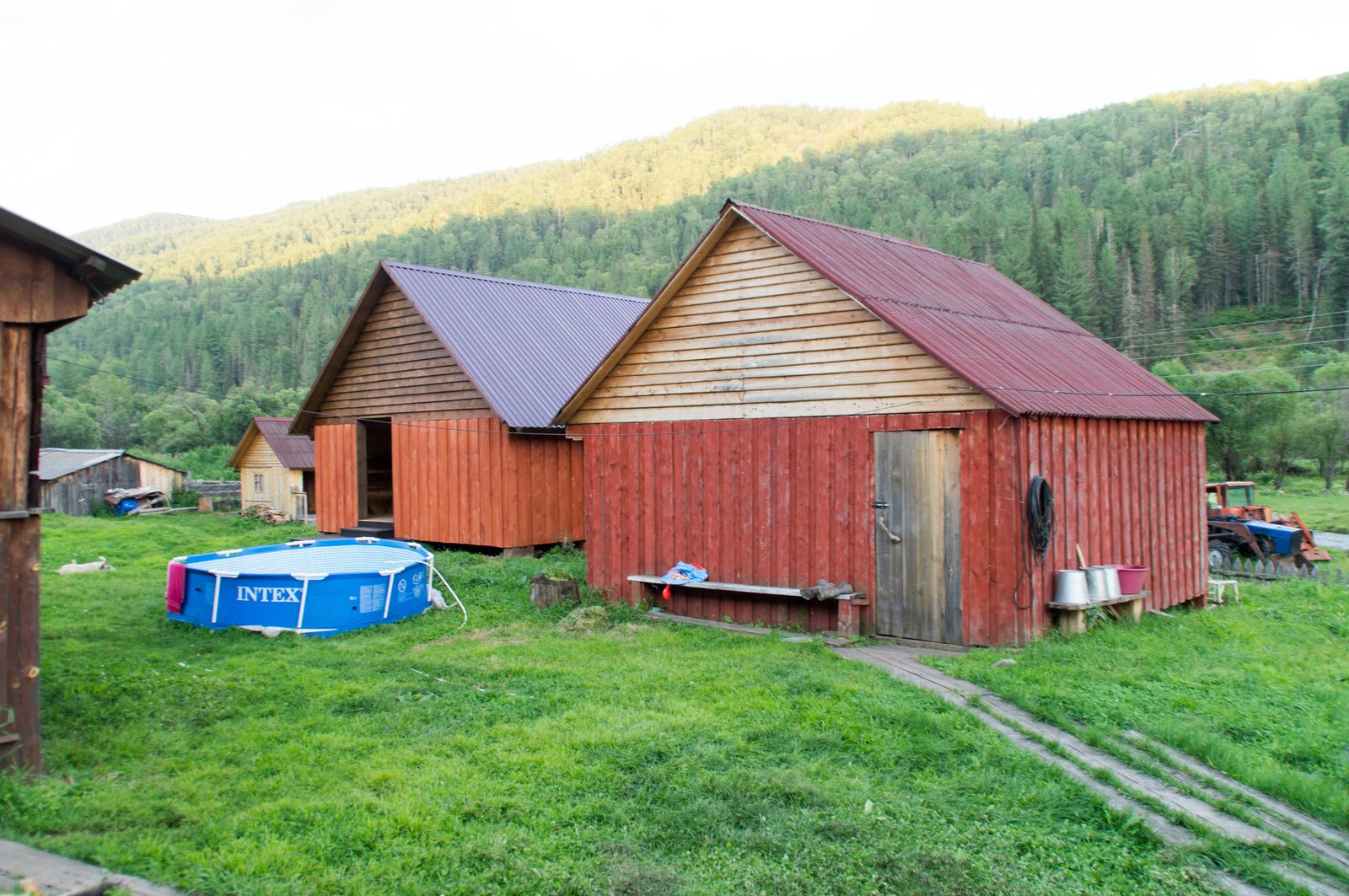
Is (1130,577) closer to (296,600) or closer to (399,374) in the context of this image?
(296,600)

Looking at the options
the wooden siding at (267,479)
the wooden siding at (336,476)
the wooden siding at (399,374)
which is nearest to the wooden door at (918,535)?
the wooden siding at (399,374)

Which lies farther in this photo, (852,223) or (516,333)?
(852,223)

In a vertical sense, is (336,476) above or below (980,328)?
below

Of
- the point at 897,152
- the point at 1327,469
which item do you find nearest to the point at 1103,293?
the point at 1327,469

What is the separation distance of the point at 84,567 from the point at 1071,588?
1727cm

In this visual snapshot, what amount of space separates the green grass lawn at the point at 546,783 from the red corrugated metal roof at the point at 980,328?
354cm

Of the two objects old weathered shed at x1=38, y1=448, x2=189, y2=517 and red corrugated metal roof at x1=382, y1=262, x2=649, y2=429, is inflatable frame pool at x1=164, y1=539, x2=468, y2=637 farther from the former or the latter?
old weathered shed at x1=38, y1=448, x2=189, y2=517

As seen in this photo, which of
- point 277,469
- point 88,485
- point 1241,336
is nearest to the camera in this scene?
point 277,469

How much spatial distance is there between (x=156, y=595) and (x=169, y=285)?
13979cm

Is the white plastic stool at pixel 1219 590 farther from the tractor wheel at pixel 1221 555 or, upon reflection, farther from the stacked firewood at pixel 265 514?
the stacked firewood at pixel 265 514

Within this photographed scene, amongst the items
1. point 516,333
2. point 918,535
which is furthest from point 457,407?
point 918,535

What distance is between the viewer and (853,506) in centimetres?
1188

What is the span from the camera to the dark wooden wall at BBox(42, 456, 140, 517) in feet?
118

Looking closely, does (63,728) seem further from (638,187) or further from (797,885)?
(638,187)
